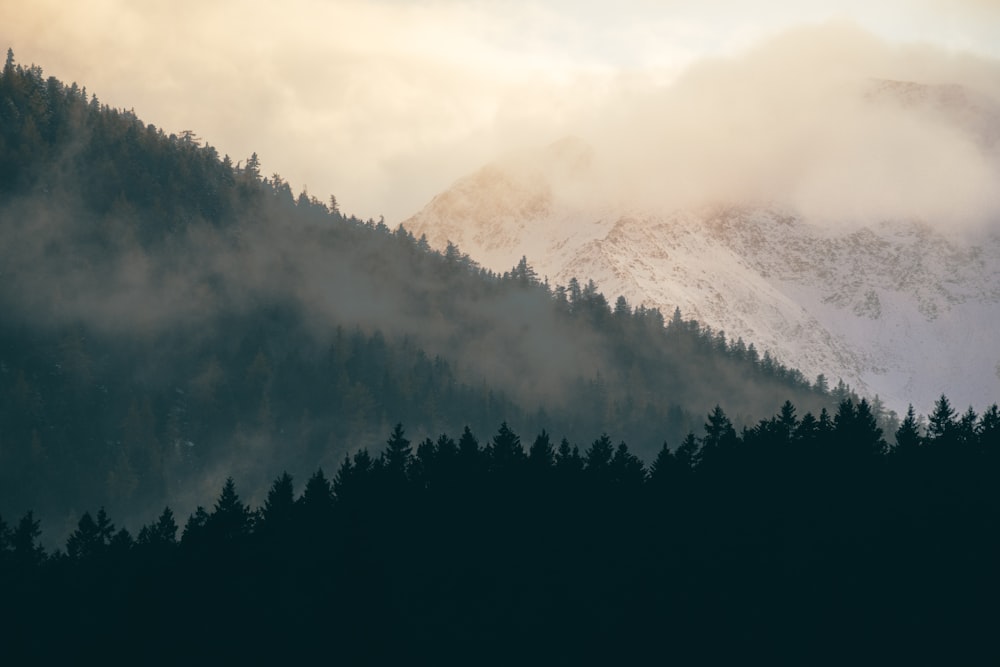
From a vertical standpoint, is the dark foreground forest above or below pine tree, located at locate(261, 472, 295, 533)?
below

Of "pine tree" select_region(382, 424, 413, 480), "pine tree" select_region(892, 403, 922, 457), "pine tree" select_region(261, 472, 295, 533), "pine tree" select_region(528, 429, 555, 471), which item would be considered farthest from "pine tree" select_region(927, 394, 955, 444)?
"pine tree" select_region(261, 472, 295, 533)

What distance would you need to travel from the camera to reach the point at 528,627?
87.2 meters

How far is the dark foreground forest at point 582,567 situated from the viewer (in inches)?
3246

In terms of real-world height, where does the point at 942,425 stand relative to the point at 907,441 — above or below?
above

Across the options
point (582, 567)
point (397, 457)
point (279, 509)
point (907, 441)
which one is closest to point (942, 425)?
point (907, 441)

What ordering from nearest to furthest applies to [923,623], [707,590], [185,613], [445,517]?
[923,623], [707,590], [185,613], [445,517]

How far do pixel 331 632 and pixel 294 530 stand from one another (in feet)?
40.3

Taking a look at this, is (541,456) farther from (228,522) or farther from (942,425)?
(942,425)

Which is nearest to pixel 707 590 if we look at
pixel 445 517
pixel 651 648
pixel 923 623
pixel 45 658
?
pixel 651 648

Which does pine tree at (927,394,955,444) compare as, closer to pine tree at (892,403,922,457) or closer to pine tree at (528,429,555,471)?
pine tree at (892,403,922,457)

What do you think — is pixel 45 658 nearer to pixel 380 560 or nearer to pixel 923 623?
pixel 380 560

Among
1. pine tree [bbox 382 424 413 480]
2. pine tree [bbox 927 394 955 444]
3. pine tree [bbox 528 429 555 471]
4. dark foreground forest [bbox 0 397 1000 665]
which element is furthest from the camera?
pine tree [bbox 382 424 413 480]

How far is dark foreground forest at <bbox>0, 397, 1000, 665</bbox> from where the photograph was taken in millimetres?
82438

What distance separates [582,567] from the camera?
90750mm
